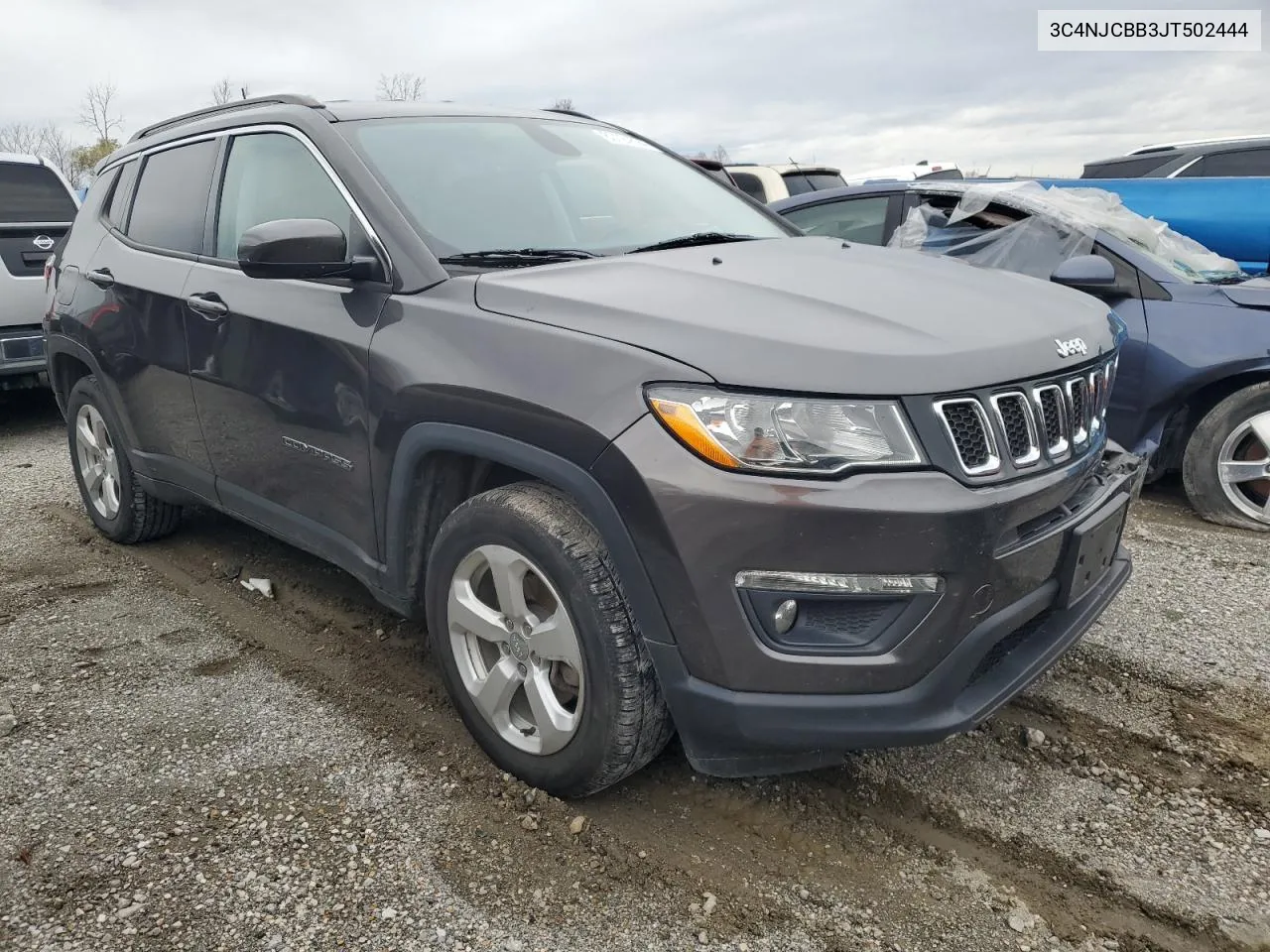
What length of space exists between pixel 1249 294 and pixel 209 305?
4.30 m

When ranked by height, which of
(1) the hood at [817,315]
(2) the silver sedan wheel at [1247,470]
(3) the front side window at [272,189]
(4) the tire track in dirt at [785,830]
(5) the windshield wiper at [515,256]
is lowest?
(2) the silver sedan wheel at [1247,470]

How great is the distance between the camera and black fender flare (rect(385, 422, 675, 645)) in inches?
80.0

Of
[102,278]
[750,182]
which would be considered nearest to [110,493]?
[102,278]

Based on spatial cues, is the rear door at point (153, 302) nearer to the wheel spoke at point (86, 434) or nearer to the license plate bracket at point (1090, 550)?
the wheel spoke at point (86, 434)

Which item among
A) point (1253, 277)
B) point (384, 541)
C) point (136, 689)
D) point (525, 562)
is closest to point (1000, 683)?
point (525, 562)

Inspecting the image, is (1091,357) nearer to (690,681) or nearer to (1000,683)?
(1000,683)

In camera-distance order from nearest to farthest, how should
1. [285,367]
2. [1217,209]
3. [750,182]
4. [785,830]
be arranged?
[785,830] < [285,367] < [1217,209] < [750,182]

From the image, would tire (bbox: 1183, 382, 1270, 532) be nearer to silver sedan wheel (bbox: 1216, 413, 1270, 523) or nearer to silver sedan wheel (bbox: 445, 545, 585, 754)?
silver sedan wheel (bbox: 1216, 413, 1270, 523)

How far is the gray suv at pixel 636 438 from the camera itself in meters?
1.92

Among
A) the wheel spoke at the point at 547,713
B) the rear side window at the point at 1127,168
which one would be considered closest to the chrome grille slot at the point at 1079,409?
the wheel spoke at the point at 547,713

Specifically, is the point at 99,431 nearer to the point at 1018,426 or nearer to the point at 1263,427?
the point at 1018,426

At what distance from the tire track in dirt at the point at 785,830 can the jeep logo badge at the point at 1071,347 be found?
43.1 inches

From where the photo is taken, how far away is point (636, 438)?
197 centimetres

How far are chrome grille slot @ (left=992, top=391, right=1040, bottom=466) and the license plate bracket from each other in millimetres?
235
